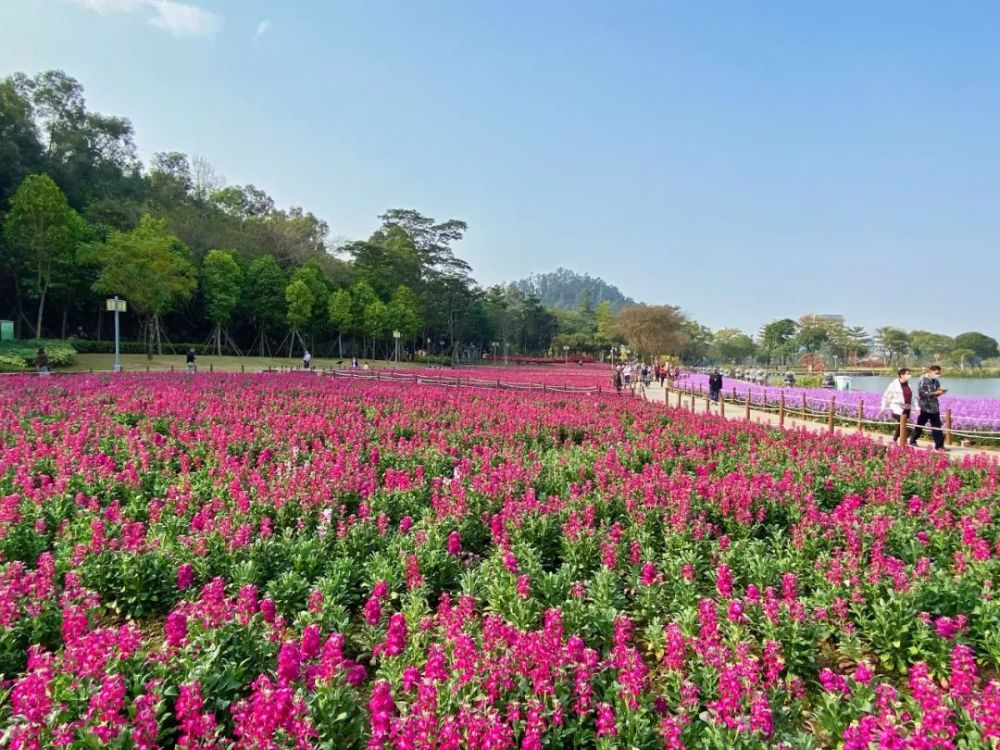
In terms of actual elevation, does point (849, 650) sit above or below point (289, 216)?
below

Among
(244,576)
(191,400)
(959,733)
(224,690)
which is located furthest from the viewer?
(191,400)

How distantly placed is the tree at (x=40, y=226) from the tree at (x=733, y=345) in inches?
4311

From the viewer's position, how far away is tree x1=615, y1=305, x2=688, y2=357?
6719 centimetres

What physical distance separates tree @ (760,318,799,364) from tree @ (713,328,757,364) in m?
12.7

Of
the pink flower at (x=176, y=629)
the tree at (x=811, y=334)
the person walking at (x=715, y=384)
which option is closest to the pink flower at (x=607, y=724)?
the pink flower at (x=176, y=629)

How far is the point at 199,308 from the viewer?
4981 cm

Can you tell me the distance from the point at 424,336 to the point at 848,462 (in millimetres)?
66549

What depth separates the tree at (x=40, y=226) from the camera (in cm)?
3381

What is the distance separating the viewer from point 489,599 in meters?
4.03

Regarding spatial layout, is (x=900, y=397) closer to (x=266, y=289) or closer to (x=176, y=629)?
(x=176, y=629)

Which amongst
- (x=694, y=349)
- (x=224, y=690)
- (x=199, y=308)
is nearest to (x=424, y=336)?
(x=199, y=308)

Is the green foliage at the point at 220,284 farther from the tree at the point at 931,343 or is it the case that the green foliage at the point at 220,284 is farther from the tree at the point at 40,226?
the tree at the point at 931,343

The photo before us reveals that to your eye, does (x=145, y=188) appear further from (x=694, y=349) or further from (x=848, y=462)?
(x=694, y=349)

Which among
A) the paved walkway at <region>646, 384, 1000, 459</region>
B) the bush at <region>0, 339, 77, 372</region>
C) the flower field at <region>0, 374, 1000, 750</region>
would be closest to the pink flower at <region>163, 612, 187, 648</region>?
the flower field at <region>0, 374, 1000, 750</region>
